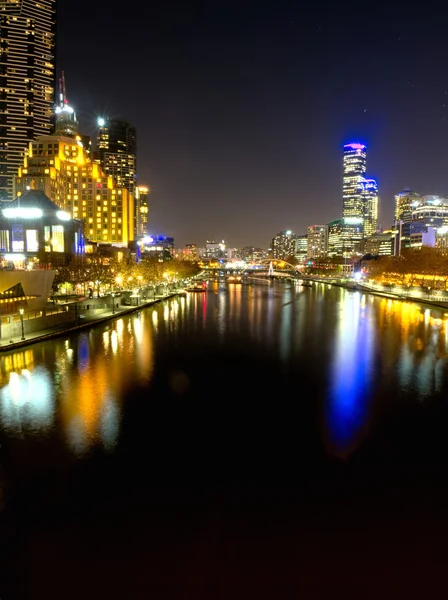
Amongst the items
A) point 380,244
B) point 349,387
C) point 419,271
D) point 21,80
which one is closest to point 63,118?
point 21,80

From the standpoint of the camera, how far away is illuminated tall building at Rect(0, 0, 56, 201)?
94062 millimetres

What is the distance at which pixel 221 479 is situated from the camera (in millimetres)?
7359

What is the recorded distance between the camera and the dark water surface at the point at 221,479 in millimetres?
5141

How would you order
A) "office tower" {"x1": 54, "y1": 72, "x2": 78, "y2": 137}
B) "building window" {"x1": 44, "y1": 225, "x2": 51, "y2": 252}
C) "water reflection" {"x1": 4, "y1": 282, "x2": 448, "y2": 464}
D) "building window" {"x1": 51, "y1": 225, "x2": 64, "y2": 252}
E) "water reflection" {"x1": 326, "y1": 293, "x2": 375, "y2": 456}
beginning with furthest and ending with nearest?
"office tower" {"x1": 54, "y1": 72, "x2": 78, "y2": 137}, "building window" {"x1": 51, "y1": 225, "x2": 64, "y2": 252}, "building window" {"x1": 44, "y1": 225, "x2": 51, "y2": 252}, "water reflection" {"x1": 4, "y1": 282, "x2": 448, "y2": 464}, "water reflection" {"x1": 326, "y1": 293, "x2": 375, "y2": 456}

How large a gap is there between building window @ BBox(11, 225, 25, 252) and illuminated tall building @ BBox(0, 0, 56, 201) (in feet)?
159

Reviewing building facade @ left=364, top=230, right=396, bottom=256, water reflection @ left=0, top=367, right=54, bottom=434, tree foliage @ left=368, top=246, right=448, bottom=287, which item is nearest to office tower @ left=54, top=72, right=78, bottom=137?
tree foliage @ left=368, top=246, right=448, bottom=287

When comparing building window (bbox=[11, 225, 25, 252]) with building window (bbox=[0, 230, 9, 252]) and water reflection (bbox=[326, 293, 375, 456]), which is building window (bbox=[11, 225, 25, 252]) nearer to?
building window (bbox=[0, 230, 9, 252])

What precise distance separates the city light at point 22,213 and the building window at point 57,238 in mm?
2534

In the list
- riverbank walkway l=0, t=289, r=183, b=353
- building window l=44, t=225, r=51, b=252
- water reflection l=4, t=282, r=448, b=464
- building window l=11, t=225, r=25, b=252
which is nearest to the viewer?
water reflection l=4, t=282, r=448, b=464

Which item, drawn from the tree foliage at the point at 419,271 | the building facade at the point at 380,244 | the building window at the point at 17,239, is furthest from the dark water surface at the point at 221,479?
the building facade at the point at 380,244

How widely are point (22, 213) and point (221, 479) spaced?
50.7 metres

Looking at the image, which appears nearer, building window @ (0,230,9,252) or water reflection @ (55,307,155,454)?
water reflection @ (55,307,155,454)

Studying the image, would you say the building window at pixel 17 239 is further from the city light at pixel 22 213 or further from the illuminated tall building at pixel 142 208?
the illuminated tall building at pixel 142 208

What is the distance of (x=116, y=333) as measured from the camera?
22141 mm
